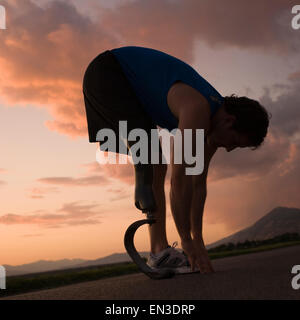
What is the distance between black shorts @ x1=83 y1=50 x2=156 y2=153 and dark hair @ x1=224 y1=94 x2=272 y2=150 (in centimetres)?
64

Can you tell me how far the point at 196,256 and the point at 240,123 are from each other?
1.04 m

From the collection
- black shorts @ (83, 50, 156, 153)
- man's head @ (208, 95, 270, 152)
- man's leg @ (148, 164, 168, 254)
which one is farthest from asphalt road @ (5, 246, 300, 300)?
black shorts @ (83, 50, 156, 153)

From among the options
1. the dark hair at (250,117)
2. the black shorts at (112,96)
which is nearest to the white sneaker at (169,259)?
the black shorts at (112,96)

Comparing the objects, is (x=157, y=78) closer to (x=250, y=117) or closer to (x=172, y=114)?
(x=172, y=114)

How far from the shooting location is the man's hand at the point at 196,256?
3.24 m

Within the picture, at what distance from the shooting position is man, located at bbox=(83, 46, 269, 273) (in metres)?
3.04

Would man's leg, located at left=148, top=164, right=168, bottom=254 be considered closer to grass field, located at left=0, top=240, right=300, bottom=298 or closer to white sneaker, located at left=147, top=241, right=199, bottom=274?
white sneaker, located at left=147, top=241, right=199, bottom=274

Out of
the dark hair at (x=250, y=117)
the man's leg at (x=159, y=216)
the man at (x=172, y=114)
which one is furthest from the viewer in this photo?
the man's leg at (x=159, y=216)

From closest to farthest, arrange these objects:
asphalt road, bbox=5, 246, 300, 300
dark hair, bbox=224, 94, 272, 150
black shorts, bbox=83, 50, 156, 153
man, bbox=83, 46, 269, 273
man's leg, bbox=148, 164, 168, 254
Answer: asphalt road, bbox=5, 246, 300, 300, man, bbox=83, 46, 269, 273, dark hair, bbox=224, 94, 272, 150, black shorts, bbox=83, 50, 156, 153, man's leg, bbox=148, 164, 168, 254

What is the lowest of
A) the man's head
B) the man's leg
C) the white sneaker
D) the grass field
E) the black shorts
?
the grass field

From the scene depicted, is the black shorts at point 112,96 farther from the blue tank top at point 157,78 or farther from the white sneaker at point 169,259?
the white sneaker at point 169,259
